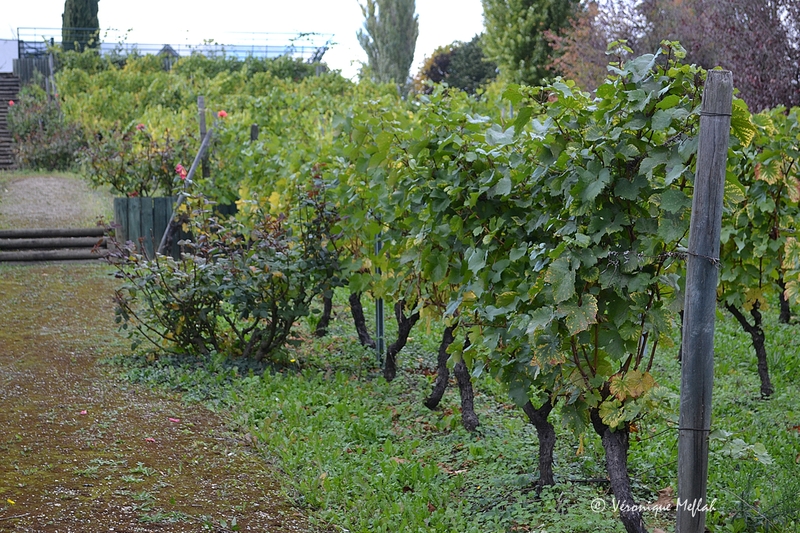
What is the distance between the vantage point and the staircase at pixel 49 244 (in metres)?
11.2

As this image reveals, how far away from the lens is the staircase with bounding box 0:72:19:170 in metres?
21.5

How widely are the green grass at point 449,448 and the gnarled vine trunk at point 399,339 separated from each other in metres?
0.09

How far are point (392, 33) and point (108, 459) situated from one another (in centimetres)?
3828

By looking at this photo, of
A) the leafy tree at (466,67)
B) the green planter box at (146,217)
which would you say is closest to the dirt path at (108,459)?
the green planter box at (146,217)

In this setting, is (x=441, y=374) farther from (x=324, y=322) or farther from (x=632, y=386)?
(x=632, y=386)

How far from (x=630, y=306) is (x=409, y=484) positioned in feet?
5.64

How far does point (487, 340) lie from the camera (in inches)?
144

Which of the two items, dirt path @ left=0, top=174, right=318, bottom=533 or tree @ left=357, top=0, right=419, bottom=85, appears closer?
dirt path @ left=0, top=174, right=318, bottom=533

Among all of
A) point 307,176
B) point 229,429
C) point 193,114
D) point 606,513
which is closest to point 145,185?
point 193,114

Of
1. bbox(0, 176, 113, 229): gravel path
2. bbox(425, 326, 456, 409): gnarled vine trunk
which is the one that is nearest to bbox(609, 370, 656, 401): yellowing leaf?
bbox(425, 326, 456, 409): gnarled vine trunk

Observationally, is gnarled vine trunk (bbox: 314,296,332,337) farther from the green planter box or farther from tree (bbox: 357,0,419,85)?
tree (bbox: 357,0,419,85)

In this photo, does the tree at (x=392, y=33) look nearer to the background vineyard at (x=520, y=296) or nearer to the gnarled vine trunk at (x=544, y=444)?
the background vineyard at (x=520, y=296)

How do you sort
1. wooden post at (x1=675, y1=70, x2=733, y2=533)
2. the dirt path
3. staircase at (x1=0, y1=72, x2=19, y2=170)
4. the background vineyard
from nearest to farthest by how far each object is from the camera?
1. wooden post at (x1=675, y1=70, x2=733, y2=533)
2. the background vineyard
3. the dirt path
4. staircase at (x1=0, y1=72, x2=19, y2=170)

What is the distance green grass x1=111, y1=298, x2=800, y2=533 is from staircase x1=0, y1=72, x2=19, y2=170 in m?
17.4
